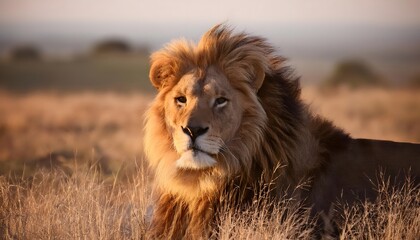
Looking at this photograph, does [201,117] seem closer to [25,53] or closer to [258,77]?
[258,77]

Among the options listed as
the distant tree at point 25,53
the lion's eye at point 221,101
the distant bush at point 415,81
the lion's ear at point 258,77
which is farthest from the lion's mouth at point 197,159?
the distant tree at point 25,53

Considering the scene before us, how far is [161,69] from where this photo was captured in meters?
6.57

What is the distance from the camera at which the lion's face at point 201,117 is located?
5.97m

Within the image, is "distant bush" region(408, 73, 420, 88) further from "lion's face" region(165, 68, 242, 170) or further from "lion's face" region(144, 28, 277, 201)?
"lion's face" region(165, 68, 242, 170)

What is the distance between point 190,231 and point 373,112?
2198 cm

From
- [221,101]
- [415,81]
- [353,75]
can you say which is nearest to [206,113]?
[221,101]

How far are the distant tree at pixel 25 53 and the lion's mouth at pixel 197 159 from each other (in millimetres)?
68767

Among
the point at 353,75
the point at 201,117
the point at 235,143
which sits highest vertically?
the point at 201,117

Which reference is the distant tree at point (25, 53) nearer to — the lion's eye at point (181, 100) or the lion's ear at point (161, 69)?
the lion's ear at point (161, 69)

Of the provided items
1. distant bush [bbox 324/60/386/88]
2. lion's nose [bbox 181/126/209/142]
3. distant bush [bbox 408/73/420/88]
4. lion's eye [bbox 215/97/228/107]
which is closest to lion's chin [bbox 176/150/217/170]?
lion's nose [bbox 181/126/209/142]

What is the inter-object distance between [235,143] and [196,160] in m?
0.43

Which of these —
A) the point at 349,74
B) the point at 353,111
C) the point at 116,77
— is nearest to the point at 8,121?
the point at 353,111

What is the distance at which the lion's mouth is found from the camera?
5.96 meters

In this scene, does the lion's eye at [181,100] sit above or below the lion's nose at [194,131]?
above
